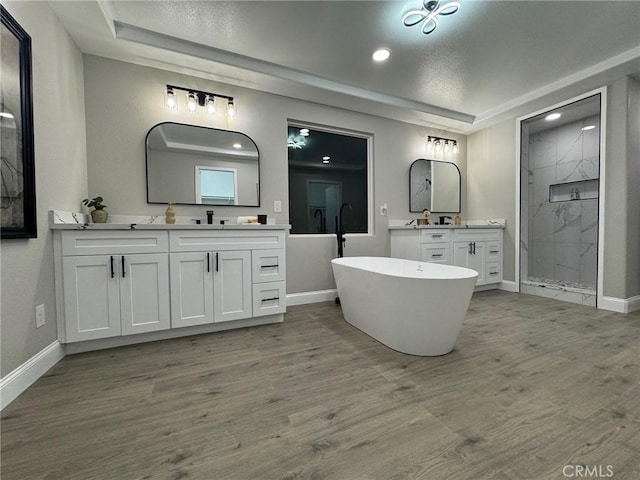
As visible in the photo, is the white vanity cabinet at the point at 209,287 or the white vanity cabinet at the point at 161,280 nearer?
the white vanity cabinet at the point at 161,280

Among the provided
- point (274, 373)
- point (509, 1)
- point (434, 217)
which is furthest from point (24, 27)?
point (434, 217)

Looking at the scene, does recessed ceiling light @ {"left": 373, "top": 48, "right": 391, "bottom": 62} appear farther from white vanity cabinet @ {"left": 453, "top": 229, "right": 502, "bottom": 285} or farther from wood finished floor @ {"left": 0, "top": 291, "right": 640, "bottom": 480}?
wood finished floor @ {"left": 0, "top": 291, "right": 640, "bottom": 480}

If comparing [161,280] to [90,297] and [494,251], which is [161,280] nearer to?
[90,297]

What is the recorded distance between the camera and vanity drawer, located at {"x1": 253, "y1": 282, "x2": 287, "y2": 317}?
91.8 inches

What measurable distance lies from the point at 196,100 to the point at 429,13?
2123 millimetres

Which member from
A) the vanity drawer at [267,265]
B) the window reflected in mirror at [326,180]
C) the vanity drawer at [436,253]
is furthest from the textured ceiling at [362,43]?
the vanity drawer at [436,253]

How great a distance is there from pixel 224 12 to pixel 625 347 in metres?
3.80

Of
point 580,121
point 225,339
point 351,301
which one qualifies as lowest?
point 225,339

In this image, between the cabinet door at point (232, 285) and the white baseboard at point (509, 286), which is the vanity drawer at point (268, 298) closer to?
the cabinet door at point (232, 285)

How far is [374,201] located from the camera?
354 cm

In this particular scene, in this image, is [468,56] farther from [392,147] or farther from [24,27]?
[24,27]

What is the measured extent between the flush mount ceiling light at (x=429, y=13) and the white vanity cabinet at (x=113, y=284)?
8.09 ft

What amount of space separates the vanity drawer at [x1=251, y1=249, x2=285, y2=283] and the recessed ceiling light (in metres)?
2.01

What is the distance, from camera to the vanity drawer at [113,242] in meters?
1.76
